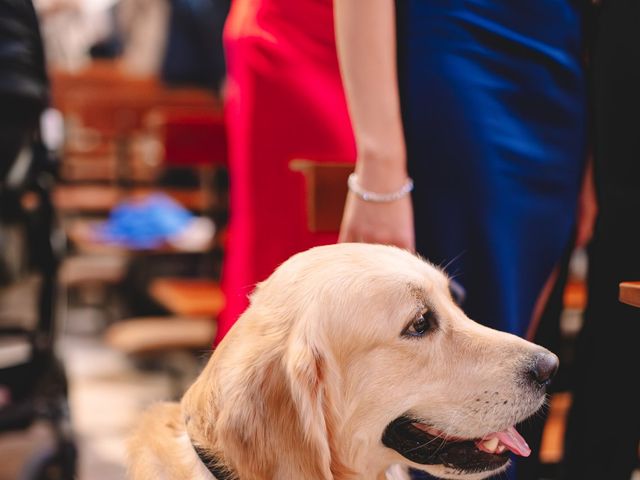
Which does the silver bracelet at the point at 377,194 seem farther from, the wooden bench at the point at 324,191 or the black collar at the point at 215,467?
the black collar at the point at 215,467

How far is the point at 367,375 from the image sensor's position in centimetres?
141

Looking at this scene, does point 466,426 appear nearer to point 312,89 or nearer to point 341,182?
point 341,182

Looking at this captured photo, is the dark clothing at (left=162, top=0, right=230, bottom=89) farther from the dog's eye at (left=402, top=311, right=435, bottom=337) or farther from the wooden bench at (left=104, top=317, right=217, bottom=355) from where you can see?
the dog's eye at (left=402, top=311, right=435, bottom=337)

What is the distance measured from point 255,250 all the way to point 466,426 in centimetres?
67

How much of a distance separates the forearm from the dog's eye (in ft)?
0.82

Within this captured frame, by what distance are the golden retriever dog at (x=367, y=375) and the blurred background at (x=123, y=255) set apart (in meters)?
0.34

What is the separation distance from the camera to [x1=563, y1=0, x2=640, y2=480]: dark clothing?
1.50 meters

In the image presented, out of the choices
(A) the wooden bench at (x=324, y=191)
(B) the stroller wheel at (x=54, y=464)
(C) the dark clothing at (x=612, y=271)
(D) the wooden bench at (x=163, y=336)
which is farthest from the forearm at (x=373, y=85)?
(D) the wooden bench at (x=163, y=336)

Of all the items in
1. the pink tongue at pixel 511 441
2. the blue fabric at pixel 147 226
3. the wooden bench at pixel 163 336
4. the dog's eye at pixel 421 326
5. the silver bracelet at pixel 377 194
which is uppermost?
the silver bracelet at pixel 377 194

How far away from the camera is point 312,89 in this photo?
5.68 ft

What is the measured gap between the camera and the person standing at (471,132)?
1491 millimetres

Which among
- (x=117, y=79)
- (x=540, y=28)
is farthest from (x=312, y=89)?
(x=117, y=79)

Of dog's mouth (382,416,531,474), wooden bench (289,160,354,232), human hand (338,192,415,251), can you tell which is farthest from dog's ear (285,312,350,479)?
wooden bench (289,160,354,232)

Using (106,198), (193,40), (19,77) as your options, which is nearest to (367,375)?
(19,77)
